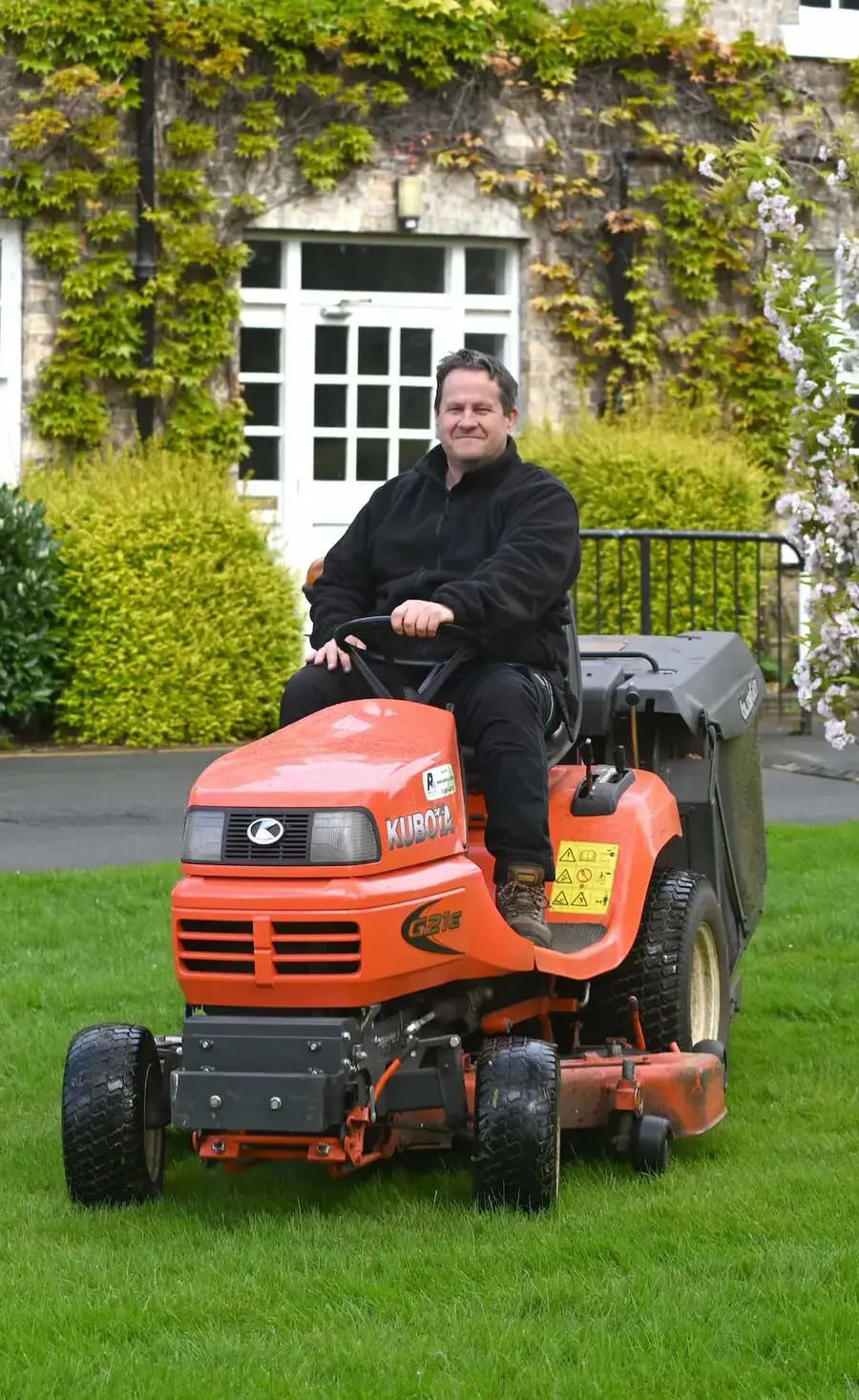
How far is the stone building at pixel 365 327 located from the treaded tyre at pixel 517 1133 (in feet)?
33.8

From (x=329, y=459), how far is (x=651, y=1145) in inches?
419

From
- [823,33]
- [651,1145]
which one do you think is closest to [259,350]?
[823,33]

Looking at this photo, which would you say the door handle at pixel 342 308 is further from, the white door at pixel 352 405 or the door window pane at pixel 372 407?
Result: the door window pane at pixel 372 407

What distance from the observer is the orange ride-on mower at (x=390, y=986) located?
461cm

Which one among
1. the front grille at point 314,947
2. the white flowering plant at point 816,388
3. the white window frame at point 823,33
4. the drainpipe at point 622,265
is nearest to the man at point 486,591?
the front grille at point 314,947

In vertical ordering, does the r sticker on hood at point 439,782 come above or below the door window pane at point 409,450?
below

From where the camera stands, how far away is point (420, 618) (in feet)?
17.0

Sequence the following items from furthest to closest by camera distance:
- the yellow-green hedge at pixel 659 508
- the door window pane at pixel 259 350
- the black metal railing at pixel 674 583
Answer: the door window pane at pixel 259 350 → the yellow-green hedge at pixel 659 508 → the black metal railing at pixel 674 583

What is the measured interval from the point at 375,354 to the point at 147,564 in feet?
10.8

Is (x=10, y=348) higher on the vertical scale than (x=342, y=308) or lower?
lower

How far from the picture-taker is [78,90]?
1406cm

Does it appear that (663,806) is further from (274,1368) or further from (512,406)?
(274,1368)

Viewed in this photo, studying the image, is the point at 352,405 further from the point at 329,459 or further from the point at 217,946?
the point at 217,946

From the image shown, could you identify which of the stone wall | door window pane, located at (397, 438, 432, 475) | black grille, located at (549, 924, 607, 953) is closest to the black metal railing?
the stone wall
